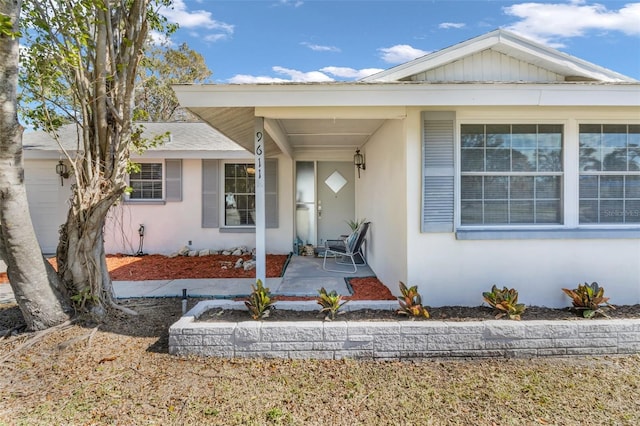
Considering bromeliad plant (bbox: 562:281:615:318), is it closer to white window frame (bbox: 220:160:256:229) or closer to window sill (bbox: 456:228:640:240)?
window sill (bbox: 456:228:640:240)

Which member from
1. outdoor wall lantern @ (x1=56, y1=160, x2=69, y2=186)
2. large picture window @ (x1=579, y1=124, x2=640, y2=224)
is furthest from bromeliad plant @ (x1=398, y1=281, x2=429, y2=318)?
outdoor wall lantern @ (x1=56, y1=160, x2=69, y2=186)

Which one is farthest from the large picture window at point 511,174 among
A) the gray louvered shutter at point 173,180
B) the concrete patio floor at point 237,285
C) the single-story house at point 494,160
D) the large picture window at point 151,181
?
Answer: the large picture window at point 151,181

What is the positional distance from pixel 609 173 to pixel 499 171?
143 centimetres

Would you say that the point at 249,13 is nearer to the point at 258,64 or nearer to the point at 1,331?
the point at 258,64

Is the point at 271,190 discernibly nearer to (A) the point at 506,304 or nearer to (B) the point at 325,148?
(B) the point at 325,148

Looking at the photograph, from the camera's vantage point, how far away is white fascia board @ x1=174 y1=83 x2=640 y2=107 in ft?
11.9

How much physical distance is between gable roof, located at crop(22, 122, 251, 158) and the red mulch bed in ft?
8.34

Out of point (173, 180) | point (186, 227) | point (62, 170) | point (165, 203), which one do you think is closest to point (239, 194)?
point (186, 227)

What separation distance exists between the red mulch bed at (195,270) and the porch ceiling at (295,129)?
2542 mm

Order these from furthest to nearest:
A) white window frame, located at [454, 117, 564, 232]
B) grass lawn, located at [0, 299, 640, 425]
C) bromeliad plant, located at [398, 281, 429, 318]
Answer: white window frame, located at [454, 117, 564, 232], bromeliad plant, located at [398, 281, 429, 318], grass lawn, located at [0, 299, 640, 425]

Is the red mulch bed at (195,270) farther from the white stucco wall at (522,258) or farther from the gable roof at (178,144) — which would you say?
the gable roof at (178,144)

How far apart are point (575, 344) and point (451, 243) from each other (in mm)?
1496

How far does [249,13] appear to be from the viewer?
24.3 feet

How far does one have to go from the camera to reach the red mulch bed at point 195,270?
510cm
